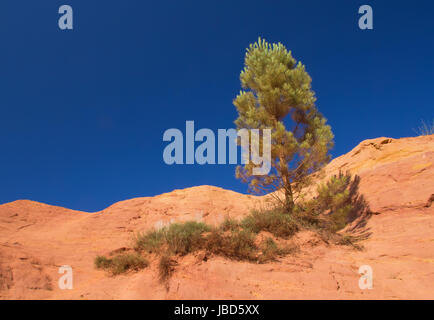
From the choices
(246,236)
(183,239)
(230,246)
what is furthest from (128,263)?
(246,236)

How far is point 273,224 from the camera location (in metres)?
8.52

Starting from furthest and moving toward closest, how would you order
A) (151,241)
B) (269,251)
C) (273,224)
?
(273,224)
(151,241)
(269,251)

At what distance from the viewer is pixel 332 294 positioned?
5906mm

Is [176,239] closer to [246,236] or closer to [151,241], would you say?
[151,241]

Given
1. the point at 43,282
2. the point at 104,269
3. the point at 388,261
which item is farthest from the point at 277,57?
the point at 43,282

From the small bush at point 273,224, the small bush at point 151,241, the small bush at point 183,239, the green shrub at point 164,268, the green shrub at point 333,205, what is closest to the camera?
the green shrub at point 164,268

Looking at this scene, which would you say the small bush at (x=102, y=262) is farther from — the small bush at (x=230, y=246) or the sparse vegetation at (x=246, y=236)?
the small bush at (x=230, y=246)

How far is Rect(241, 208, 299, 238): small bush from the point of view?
8.36 m

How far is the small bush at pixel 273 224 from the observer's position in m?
8.36

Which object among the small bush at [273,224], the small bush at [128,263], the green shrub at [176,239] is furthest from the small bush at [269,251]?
the small bush at [128,263]

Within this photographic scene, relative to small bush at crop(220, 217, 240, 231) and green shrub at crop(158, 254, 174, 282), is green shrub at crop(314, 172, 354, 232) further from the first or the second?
green shrub at crop(158, 254, 174, 282)
